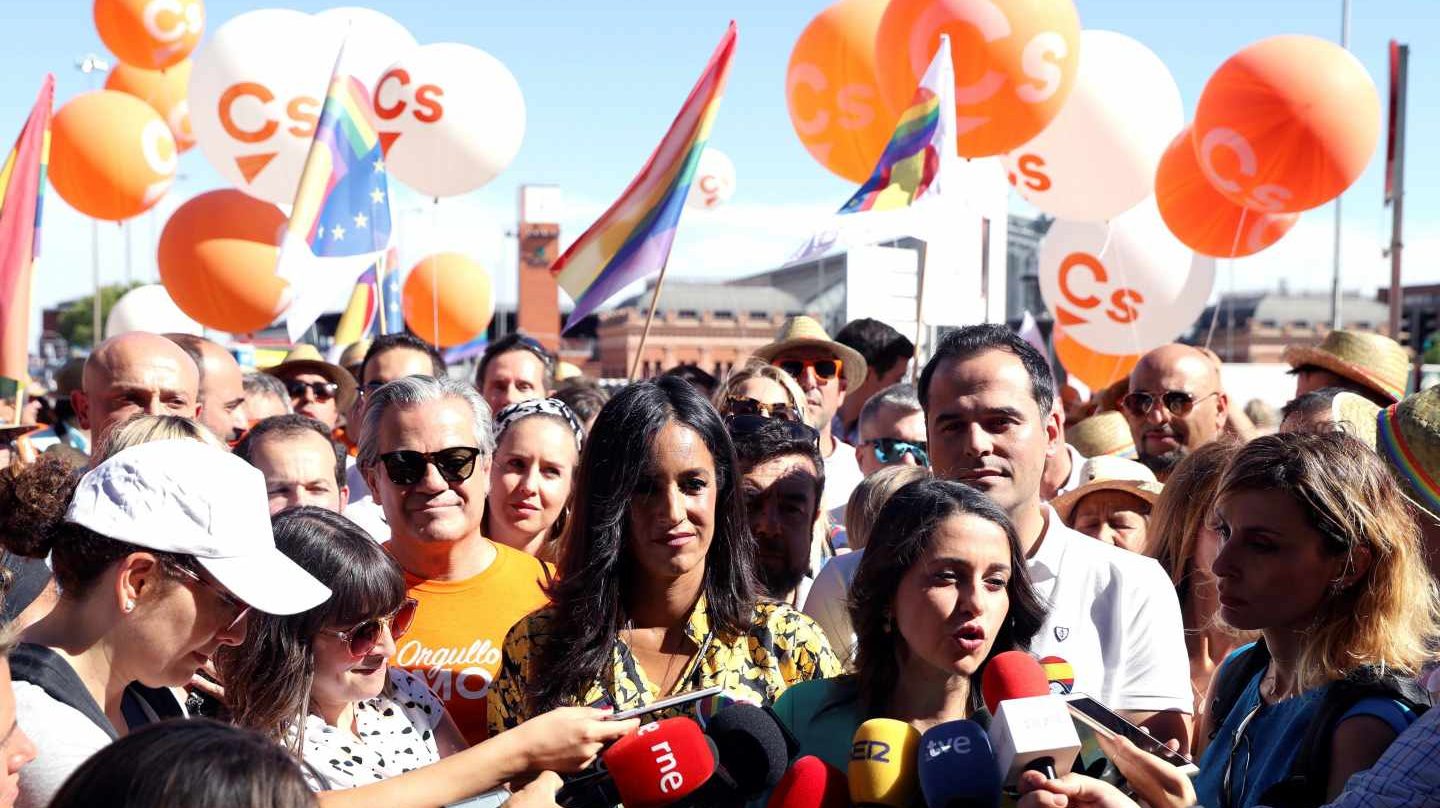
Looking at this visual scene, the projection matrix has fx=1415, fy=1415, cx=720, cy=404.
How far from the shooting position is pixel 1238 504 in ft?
9.91

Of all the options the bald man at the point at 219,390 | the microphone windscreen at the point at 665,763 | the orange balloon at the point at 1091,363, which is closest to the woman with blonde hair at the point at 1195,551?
the microphone windscreen at the point at 665,763

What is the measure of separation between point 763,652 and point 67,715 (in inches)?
60.6

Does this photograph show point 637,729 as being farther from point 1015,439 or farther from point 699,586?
point 1015,439

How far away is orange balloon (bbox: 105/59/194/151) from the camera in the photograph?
45.7 feet

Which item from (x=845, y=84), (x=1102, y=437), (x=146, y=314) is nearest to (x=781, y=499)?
(x=1102, y=437)

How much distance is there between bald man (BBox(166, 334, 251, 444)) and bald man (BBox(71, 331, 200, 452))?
70 centimetres

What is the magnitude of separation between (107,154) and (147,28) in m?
1.45

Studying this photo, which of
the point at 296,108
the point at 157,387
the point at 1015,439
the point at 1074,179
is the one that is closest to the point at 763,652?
the point at 1015,439

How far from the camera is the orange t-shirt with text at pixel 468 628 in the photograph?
149 inches

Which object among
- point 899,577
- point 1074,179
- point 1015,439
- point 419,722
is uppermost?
point 1074,179

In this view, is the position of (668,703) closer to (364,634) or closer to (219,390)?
(364,634)

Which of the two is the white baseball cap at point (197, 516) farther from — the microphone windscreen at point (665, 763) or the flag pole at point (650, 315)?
the flag pole at point (650, 315)

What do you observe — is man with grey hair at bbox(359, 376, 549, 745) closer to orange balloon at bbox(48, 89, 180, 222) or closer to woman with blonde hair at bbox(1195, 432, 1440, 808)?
woman with blonde hair at bbox(1195, 432, 1440, 808)

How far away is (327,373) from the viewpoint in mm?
8617
